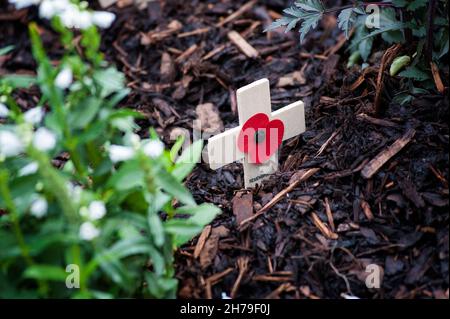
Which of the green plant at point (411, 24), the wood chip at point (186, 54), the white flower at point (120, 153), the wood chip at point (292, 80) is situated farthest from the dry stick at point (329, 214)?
the wood chip at point (186, 54)

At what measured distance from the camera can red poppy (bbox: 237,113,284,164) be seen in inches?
83.7

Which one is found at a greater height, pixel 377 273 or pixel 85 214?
pixel 85 214

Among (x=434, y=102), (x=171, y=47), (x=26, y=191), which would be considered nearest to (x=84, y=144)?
(x=26, y=191)

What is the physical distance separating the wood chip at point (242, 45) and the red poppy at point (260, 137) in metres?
0.79

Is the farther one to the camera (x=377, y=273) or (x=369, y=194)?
(x=369, y=194)

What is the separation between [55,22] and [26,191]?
41 cm

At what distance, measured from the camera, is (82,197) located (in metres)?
1.54

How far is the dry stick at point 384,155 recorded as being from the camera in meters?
2.04

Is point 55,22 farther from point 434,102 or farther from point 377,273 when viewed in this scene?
point 434,102

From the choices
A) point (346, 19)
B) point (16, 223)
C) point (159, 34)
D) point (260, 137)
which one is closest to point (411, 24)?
point (346, 19)

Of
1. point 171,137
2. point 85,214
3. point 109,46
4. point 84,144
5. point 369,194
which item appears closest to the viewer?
point 85,214

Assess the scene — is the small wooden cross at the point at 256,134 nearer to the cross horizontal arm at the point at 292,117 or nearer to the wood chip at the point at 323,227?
the cross horizontal arm at the point at 292,117

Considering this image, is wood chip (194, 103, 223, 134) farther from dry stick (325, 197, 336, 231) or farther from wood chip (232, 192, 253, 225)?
dry stick (325, 197, 336, 231)
